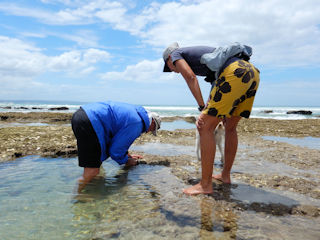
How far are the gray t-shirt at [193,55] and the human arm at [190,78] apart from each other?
0.10 m

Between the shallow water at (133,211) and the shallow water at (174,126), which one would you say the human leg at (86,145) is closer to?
the shallow water at (133,211)

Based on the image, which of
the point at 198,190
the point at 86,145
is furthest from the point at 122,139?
the point at 198,190

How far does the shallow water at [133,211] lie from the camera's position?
230 cm

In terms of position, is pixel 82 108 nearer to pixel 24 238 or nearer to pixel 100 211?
pixel 100 211

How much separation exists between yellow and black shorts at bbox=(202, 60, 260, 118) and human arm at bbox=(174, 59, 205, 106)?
0.68 feet

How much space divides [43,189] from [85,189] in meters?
0.59

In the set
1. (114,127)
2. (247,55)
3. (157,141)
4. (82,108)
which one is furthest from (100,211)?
(157,141)

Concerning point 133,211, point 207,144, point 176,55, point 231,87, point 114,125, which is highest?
point 176,55

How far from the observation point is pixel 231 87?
3004 mm

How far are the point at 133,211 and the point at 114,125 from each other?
147 cm

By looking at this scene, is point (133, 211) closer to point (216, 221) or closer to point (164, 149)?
point (216, 221)

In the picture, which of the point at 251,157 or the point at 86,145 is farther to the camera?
the point at 251,157

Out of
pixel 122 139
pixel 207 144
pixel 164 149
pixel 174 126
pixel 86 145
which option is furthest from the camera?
pixel 174 126

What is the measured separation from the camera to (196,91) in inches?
130
